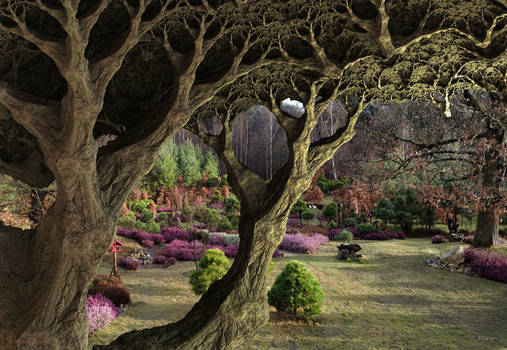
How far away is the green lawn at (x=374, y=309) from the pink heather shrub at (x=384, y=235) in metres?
5.93

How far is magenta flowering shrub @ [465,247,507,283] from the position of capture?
10750 mm

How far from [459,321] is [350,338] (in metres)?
3.04

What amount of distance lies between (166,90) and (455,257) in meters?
12.1

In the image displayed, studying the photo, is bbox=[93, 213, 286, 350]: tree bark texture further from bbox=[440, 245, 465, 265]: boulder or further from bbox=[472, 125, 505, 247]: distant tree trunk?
bbox=[440, 245, 465, 265]: boulder

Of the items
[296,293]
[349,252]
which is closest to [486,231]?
[349,252]

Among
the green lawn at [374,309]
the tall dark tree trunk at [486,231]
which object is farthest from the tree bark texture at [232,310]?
the tall dark tree trunk at [486,231]

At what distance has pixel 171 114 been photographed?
452cm

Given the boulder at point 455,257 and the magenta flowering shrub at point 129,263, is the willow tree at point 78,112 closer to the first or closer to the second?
the magenta flowering shrub at point 129,263

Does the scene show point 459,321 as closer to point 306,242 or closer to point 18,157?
point 306,242

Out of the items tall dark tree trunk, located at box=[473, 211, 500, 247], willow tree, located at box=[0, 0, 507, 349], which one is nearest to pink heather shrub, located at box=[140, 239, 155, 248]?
willow tree, located at box=[0, 0, 507, 349]

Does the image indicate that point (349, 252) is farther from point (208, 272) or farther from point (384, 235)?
point (208, 272)

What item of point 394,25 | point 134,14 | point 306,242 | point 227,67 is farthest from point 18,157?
point 306,242

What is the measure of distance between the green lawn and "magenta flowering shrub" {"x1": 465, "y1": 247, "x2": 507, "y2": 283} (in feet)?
1.05

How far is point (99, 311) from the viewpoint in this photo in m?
7.65
